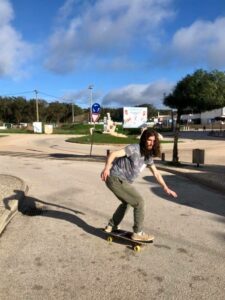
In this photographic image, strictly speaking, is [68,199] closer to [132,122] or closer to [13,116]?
[132,122]

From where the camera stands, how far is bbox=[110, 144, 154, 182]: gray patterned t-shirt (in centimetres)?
616

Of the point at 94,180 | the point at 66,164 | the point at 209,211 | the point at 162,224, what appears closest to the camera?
the point at 162,224

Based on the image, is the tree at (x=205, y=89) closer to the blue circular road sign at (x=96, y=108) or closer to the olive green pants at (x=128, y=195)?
the blue circular road sign at (x=96, y=108)

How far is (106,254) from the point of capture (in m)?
6.17

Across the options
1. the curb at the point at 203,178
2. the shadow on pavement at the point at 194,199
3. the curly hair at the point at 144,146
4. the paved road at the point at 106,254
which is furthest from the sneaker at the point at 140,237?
the curb at the point at 203,178

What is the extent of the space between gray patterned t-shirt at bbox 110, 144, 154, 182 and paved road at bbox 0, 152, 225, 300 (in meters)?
1.01

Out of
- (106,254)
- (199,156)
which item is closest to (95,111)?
(199,156)

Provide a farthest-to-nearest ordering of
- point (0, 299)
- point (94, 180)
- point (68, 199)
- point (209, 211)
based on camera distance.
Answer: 1. point (94, 180)
2. point (68, 199)
3. point (209, 211)
4. point (0, 299)

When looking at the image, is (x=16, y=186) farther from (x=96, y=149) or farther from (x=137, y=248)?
(x=96, y=149)

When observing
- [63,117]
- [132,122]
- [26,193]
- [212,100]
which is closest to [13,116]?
[63,117]

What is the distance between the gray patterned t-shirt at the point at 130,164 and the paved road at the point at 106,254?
3.32ft

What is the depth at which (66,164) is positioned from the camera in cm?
1902

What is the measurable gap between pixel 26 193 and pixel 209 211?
4392 millimetres

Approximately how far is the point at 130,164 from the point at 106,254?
1213mm
